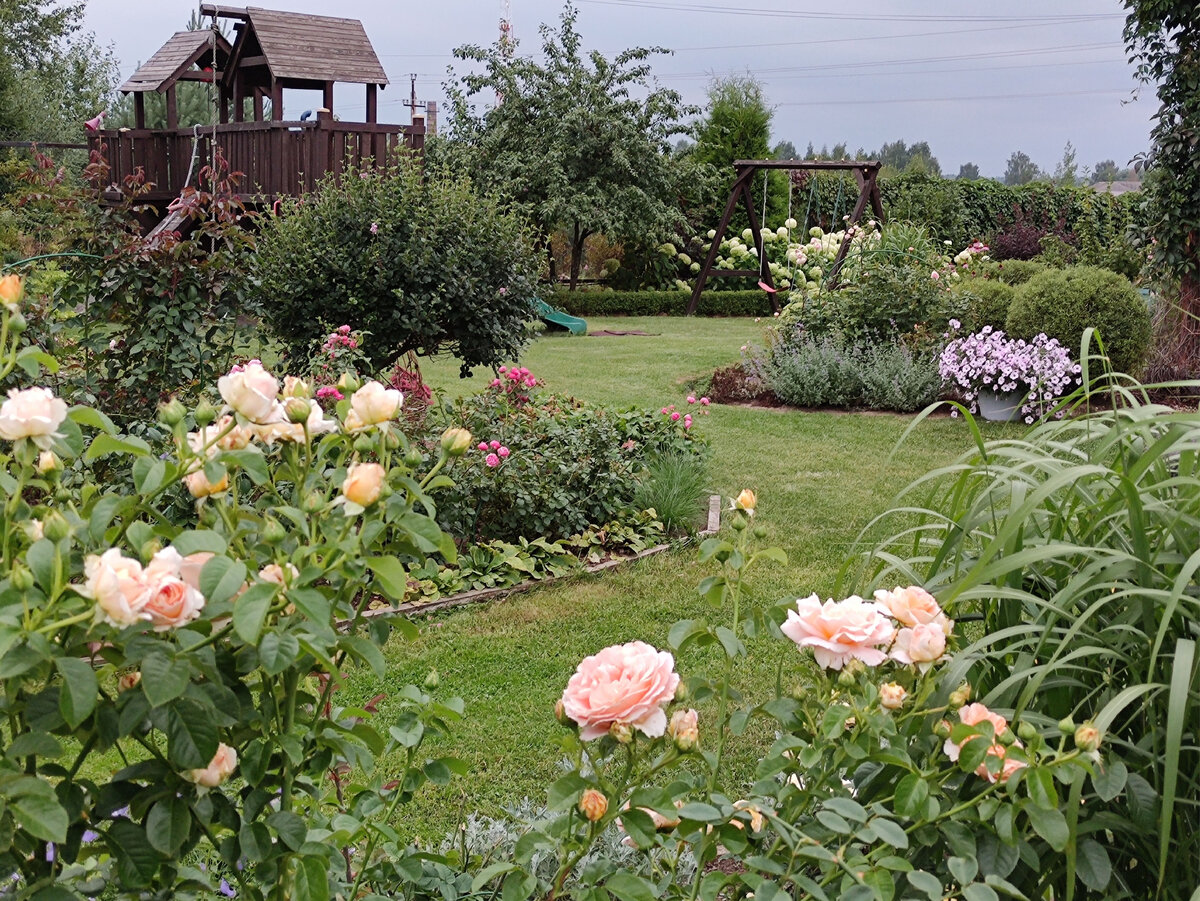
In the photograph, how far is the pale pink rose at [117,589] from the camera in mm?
912

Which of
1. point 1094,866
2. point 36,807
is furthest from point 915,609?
point 36,807

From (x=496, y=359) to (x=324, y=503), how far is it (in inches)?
210

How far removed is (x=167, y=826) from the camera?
1.10m

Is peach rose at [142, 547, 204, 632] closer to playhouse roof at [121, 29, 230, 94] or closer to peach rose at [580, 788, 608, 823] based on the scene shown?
peach rose at [580, 788, 608, 823]

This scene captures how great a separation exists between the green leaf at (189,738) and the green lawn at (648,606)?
693 millimetres

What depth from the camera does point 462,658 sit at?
366 centimetres

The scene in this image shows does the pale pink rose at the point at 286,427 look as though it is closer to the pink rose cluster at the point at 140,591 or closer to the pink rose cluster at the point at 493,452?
the pink rose cluster at the point at 140,591

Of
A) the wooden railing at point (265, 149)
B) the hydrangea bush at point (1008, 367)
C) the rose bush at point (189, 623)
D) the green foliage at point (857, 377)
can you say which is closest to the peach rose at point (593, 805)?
the rose bush at point (189, 623)

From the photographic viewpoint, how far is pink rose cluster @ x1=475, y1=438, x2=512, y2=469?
4430mm

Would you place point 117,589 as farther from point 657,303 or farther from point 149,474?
point 657,303

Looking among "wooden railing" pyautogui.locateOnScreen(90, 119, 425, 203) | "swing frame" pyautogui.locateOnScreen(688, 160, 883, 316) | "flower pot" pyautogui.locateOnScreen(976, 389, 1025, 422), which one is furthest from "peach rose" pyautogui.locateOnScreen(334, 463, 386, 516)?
"swing frame" pyautogui.locateOnScreen(688, 160, 883, 316)

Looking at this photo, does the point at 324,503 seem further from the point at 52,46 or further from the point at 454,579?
the point at 52,46

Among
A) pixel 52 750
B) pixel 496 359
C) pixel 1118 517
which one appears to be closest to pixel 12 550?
pixel 52 750

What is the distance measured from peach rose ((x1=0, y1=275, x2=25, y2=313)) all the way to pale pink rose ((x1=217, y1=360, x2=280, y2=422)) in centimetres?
26
